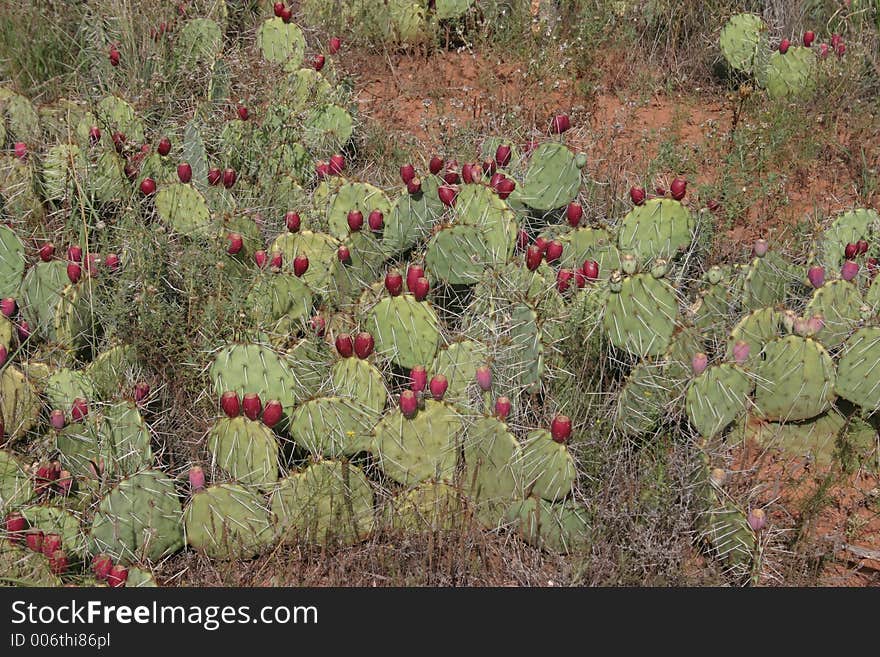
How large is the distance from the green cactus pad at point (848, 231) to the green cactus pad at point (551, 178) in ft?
3.17

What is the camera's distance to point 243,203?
13.9ft

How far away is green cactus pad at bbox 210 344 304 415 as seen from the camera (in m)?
3.01

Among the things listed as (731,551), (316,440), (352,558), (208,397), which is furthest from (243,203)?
(731,551)

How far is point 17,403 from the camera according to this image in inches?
121

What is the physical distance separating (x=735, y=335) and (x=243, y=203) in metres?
2.10

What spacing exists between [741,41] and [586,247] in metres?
2.28

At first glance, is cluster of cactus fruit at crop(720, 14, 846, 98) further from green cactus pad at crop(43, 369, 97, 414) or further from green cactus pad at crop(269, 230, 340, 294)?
green cactus pad at crop(43, 369, 97, 414)

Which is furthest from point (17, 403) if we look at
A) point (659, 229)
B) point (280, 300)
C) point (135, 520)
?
point (659, 229)

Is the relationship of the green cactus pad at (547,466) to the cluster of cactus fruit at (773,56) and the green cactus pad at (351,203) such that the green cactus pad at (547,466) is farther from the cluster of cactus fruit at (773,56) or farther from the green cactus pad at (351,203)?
the cluster of cactus fruit at (773,56)

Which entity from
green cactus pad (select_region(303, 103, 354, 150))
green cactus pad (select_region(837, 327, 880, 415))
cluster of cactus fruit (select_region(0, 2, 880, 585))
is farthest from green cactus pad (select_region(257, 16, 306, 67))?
green cactus pad (select_region(837, 327, 880, 415))

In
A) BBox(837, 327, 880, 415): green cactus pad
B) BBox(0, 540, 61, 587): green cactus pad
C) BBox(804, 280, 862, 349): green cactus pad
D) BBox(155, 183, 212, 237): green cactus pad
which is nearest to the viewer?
BBox(0, 540, 61, 587): green cactus pad

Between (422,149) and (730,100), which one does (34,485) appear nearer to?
(422,149)

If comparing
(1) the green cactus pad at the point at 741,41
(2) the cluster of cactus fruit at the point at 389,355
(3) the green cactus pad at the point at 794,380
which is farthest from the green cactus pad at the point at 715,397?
(1) the green cactus pad at the point at 741,41

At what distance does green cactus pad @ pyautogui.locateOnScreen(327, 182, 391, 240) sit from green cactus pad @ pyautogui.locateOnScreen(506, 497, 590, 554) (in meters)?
1.61
